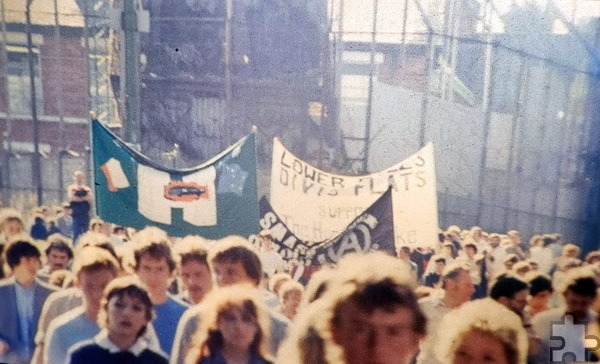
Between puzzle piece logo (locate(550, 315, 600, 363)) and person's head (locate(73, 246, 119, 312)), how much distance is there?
1.97 metres

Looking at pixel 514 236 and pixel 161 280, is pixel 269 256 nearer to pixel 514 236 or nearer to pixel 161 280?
pixel 161 280

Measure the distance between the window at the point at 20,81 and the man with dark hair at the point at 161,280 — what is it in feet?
2.85

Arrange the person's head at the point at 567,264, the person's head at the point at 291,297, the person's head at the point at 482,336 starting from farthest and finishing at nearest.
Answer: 1. the person's head at the point at 291,297
2. the person's head at the point at 567,264
3. the person's head at the point at 482,336

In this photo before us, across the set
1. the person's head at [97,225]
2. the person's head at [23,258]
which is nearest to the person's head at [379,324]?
the person's head at [97,225]

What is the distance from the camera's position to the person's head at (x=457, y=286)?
2074mm

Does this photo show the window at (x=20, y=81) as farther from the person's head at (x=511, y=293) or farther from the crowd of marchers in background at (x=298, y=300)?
the person's head at (x=511, y=293)

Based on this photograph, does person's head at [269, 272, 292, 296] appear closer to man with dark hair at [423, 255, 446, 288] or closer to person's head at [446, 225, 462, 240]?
man with dark hair at [423, 255, 446, 288]

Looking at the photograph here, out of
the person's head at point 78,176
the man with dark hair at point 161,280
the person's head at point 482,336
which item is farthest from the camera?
the person's head at point 78,176

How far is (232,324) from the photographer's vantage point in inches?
84.2

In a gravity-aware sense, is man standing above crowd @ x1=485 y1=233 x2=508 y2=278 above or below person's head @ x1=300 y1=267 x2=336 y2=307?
above

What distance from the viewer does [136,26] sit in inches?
88.5

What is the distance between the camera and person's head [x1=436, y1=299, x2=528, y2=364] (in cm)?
194

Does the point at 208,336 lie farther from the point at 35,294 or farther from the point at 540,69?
the point at 540,69

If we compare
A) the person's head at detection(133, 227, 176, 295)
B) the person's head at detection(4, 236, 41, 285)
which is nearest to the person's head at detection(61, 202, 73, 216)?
the person's head at detection(4, 236, 41, 285)
